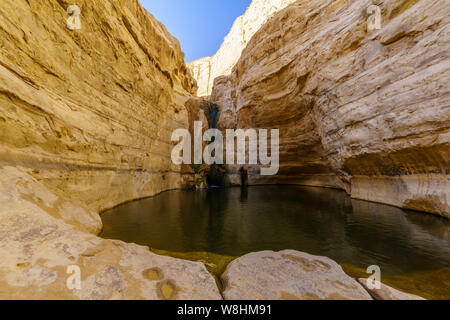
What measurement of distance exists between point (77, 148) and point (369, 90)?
11.7m

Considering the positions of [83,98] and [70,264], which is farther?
[83,98]

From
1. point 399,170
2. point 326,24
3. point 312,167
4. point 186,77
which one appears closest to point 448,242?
point 399,170

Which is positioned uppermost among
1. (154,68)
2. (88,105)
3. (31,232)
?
(154,68)

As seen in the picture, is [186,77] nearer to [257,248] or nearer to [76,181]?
[76,181]

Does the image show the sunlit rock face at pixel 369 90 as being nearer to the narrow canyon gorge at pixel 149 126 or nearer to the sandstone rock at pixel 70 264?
the narrow canyon gorge at pixel 149 126

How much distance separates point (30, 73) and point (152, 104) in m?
7.09

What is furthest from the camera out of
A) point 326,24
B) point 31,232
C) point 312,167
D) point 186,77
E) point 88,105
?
point 186,77

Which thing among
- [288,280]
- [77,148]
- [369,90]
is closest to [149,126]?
[77,148]

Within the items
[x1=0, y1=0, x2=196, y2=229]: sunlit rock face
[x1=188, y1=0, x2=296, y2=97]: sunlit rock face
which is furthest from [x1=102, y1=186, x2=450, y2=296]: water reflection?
[x1=188, y1=0, x2=296, y2=97]: sunlit rock face

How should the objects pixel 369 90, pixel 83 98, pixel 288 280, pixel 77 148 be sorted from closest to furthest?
pixel 288 280, pixel 77 148, pixel 83 98, pixel 369 90

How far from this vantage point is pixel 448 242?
158 inches

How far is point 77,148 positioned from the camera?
19.0 feet

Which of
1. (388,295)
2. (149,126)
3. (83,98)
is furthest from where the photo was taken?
(149,126)

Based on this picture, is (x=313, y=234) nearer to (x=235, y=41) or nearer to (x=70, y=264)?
(x=70, y=264)
